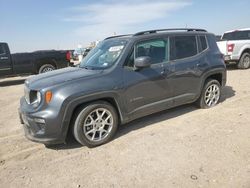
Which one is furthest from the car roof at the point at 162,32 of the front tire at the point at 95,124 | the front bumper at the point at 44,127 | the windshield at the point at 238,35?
the windshield at the point at 238,35

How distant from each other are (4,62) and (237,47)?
33.4ft

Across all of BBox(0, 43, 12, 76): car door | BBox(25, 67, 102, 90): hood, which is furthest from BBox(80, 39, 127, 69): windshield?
BBox(0, 43, 12, 76): car door

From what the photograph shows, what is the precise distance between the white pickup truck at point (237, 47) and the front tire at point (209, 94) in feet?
19.9

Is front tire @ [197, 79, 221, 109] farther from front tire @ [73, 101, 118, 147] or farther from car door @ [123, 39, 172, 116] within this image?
front tire @ [73, 101, 118, 147]

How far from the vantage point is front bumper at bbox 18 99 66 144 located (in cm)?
426

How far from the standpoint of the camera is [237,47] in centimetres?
1211

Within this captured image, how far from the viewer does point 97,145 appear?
470 cm

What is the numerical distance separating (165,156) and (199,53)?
9.24ft

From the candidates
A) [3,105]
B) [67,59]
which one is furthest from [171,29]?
[67,59]

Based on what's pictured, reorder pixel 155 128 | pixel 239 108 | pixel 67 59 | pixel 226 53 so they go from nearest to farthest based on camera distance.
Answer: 1. pixel 155 128
2. pixel 239 108
3. pixel 226 53
4. pixel 67 59

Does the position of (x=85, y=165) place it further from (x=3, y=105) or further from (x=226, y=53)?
(x=226, y=53)

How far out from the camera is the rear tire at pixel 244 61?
12.4m

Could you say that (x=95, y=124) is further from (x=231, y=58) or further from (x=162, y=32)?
(x=231, y=58)

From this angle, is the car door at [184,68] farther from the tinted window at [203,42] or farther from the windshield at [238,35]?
the windshield at [238,35]
